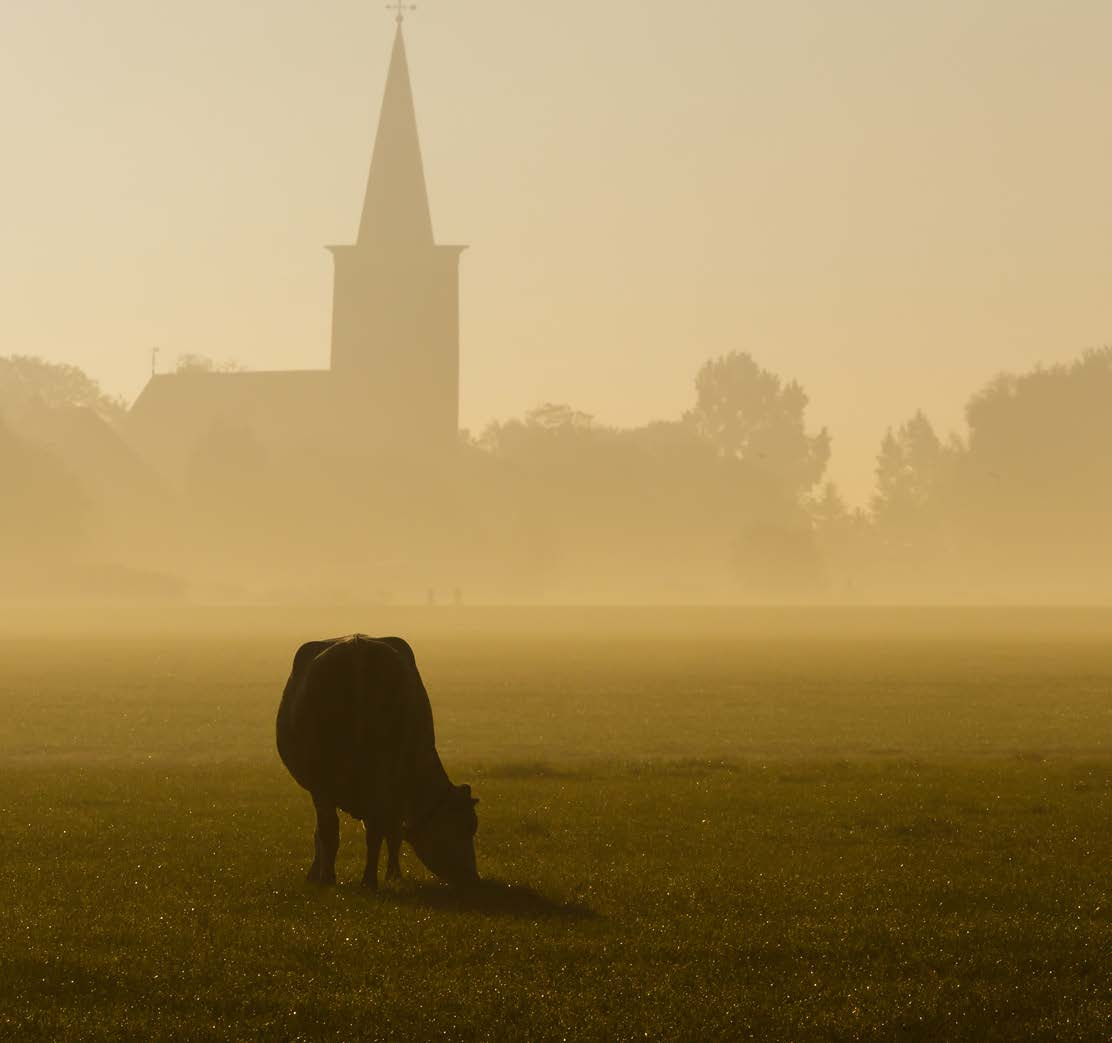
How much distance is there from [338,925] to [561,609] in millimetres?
103393

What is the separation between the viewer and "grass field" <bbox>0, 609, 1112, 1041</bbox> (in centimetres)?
909

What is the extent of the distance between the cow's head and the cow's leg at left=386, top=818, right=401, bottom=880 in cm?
11

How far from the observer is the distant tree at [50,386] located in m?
163

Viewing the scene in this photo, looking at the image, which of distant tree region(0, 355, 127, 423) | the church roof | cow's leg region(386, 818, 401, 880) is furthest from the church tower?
cow's leg region(386, 818, 401, 880)

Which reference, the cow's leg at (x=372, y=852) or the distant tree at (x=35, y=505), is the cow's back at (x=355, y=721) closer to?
the cow's leg at (x=372, y=852)

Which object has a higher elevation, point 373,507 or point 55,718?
point 373,507

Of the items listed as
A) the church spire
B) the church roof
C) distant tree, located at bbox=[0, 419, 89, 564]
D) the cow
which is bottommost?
the cow

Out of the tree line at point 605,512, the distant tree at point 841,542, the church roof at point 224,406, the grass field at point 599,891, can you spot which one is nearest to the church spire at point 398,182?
the church roof at point 224,406

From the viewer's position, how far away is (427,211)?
6722 inches

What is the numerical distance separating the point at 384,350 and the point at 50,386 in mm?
35972

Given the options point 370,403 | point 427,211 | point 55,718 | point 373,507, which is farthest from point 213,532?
point 55,718

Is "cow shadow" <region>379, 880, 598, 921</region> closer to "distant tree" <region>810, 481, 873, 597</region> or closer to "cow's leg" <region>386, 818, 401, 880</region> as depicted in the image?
"cow's leg" <region>386, 818, 401, 880</region>

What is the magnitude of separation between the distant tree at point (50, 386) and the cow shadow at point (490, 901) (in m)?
154

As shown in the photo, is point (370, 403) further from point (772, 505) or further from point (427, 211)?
point (772, 505)
